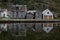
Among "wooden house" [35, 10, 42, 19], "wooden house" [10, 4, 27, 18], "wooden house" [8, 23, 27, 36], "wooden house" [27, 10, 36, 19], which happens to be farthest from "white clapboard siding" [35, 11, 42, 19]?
"wooden house" [8, 23, 27, 36]

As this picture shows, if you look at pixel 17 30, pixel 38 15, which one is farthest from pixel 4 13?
pixel 17 30

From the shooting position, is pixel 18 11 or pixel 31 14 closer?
pixel 31 14

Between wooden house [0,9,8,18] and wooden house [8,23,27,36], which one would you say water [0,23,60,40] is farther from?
wooden house [0,9,8,18]

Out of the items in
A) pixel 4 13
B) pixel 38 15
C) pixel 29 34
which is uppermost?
pixel 4 13

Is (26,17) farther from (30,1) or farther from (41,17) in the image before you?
(30,1)

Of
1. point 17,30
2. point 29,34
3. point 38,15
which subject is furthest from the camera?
point 38,15

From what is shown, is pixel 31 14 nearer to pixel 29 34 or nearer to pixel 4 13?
pixel 4 13

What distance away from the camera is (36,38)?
620 cm

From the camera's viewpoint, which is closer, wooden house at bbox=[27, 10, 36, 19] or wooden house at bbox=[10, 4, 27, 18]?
wooden house at bbox=[27, 10, 36, 19]

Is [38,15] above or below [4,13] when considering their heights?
below

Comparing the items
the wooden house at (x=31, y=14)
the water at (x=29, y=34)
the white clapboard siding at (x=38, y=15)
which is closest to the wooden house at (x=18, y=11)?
the wooden house at (x=31, y=14)

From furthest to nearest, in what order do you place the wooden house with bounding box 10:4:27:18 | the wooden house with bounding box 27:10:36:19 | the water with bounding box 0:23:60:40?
1. the wooden house with bounding box 10:4:27:18
2. the wooden house with bounding box 27:10:36:19
3. the water with bounding box 0:23:60:40

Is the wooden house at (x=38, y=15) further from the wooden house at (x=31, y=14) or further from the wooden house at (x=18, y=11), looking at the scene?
the wooden house at (x=18, y=11)

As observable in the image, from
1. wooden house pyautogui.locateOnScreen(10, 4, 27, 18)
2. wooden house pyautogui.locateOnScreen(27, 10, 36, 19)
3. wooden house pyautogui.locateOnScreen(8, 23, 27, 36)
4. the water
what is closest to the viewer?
the water
